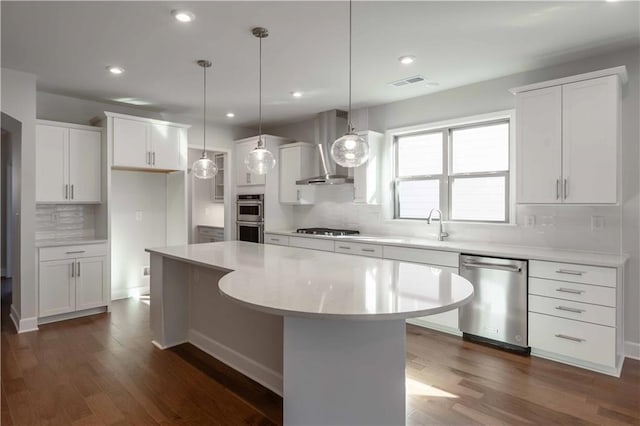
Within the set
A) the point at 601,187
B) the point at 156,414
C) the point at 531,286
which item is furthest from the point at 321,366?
the point at 601,187

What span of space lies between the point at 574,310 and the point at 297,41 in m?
3.07

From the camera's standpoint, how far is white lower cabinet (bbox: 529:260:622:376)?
9.02ft

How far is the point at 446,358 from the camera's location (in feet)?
10.1

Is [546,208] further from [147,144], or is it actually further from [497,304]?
[147,144]

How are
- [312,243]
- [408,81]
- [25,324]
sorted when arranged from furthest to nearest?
[312,243] < [408,81] < [25,324]

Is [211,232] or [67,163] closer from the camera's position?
[67,163]

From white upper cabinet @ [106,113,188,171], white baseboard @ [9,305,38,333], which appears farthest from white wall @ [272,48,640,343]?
white baseboard @ [9,305,38,333]

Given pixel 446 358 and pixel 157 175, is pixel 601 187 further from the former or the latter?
pixel 157 175

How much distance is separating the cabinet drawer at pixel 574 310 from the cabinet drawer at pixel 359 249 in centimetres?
157

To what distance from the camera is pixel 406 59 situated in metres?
3.28

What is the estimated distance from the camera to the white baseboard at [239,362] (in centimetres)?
253

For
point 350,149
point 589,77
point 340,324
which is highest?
point 589,77

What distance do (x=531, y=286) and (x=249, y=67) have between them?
3201 mm

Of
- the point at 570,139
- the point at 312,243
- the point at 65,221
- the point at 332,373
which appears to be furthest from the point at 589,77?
the point at 65,221
